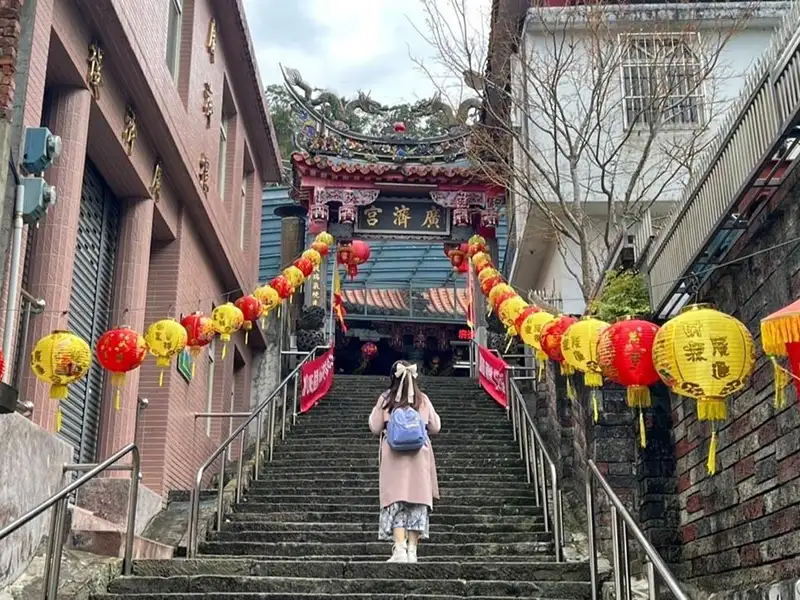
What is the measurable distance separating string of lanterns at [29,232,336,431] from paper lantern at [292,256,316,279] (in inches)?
23.1

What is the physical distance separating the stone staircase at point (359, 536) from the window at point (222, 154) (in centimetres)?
403

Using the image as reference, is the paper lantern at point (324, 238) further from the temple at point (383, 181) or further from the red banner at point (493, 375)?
the red banner at point (493, 375)

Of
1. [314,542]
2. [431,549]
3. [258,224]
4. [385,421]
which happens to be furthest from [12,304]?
[258,224]

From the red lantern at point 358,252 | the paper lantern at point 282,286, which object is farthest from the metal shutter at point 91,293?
the red lantern at point 358,252

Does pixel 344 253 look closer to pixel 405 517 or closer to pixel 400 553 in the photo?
pixel 405 517

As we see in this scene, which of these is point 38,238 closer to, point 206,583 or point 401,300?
point 206,583

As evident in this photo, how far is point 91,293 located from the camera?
33.6 feet

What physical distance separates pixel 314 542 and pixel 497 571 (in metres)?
2.24

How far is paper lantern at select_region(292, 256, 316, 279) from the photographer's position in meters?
17.0

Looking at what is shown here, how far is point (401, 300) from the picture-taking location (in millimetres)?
25672

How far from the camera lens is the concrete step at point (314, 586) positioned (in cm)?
671

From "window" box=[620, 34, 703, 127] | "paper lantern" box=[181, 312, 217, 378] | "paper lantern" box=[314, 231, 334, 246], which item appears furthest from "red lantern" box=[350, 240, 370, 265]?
"paper lantern" box=[181, 312, 217, 378]

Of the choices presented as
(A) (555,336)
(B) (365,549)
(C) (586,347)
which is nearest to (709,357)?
(C) (586,347)

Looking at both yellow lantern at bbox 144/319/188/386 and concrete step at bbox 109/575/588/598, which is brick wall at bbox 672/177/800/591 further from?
yellow lantern at bbox 144/319/188/386
